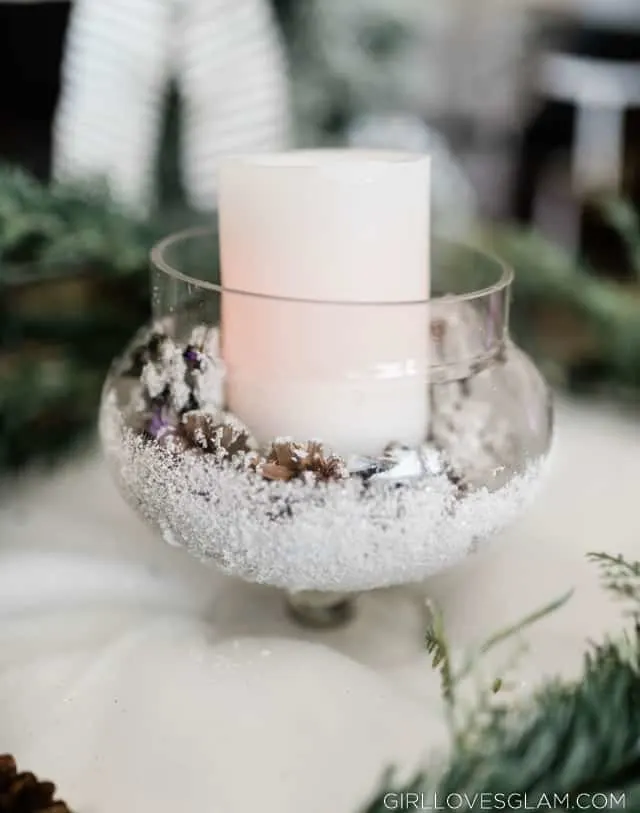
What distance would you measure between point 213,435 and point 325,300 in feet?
0.21

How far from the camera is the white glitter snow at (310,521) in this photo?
33 cm

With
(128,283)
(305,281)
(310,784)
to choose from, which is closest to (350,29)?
(128,283)

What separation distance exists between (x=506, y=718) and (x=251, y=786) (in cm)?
8

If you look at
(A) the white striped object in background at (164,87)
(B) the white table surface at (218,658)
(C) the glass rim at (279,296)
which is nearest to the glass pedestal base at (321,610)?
(B) the white table surface at (218,658)

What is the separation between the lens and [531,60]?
1170mm

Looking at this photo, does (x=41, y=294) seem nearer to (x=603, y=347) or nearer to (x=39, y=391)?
(x=39, y=391)

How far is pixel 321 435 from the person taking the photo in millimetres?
352

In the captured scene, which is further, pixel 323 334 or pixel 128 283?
pixel 128 283

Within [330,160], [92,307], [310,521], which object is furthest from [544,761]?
[92,307]

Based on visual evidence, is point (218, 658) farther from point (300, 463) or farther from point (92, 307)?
point (92, 307)

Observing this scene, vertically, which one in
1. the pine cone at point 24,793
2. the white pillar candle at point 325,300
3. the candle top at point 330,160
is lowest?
the pine cone at point 24,793

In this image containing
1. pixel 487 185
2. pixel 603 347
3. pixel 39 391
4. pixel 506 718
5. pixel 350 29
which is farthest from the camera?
pixel 487 185

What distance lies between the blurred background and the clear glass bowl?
187 mm

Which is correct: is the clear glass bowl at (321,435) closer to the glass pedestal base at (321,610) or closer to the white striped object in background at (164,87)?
the glass pedestal base at (321,610)
